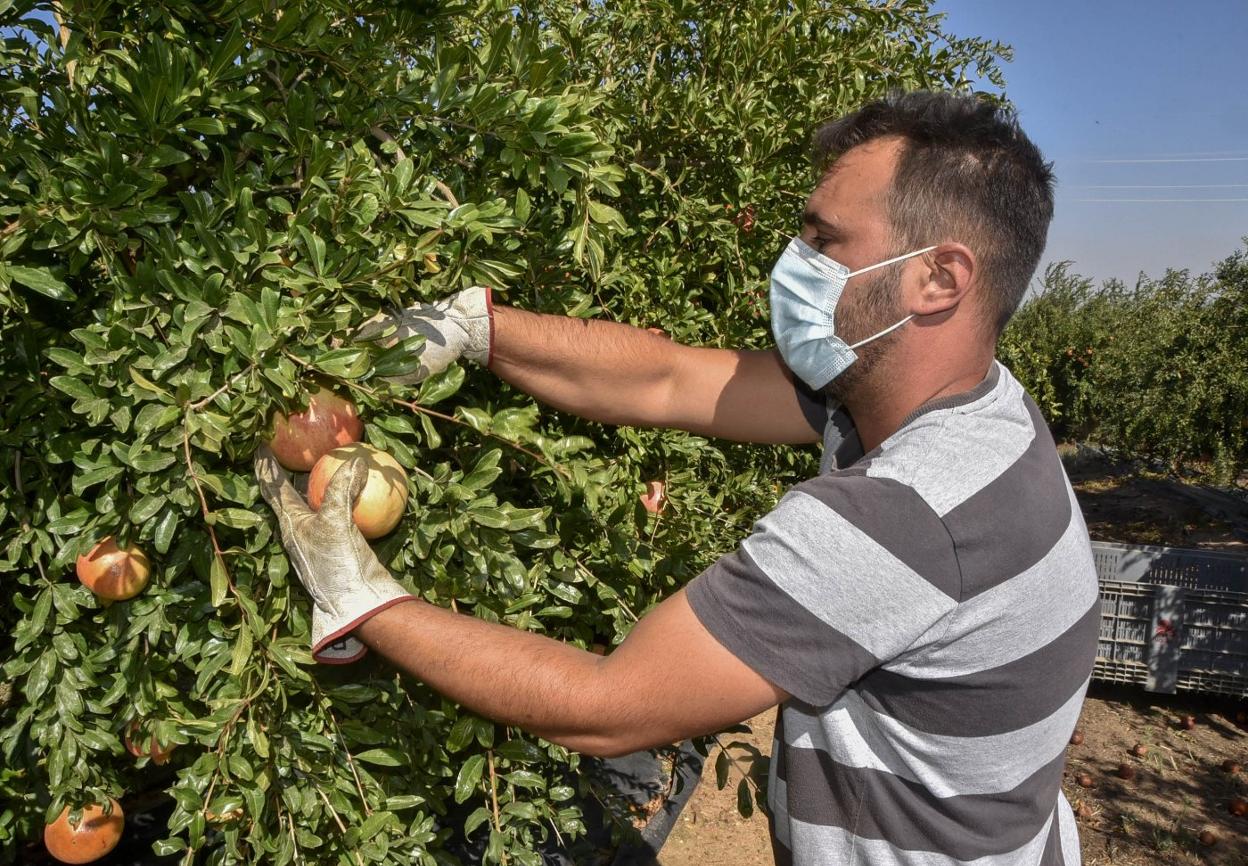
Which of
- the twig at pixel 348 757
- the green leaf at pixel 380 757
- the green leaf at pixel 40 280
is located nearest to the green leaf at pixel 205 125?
the green leaf at pixel 40 280

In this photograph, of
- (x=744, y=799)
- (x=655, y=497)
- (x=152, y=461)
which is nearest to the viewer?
(x=152, y=461)

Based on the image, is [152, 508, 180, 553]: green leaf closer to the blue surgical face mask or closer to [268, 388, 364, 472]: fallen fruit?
[268, 388, 364, 472]: fallen fruit

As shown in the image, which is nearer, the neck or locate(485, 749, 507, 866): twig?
locate(485, 749, 507, 866): twig

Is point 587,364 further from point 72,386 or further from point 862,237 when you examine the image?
point 72,386

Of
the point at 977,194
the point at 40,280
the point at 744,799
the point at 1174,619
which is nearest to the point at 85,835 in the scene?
the point at 40,280

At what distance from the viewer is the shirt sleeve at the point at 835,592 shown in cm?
128

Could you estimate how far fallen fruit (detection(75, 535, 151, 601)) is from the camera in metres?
1.36

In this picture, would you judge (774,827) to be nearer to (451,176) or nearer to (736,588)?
(736,588)

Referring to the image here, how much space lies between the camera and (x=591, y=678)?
1319 millimetres

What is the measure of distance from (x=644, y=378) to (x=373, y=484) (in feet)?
2.73

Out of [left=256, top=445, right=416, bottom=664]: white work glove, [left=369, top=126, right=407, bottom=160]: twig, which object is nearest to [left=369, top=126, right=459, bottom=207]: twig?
[left=369, top=126, right=407, bottom=160]: twig

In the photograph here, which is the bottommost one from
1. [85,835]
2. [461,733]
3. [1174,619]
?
[1174,619]

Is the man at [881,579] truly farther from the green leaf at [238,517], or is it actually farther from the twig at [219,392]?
the twig at [219,392]

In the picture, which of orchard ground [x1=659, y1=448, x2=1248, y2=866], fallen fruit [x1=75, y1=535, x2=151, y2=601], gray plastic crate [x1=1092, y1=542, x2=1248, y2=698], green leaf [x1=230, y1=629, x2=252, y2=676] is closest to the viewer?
green leaf [x1=230, y1=629, x2=252, y2=676]
